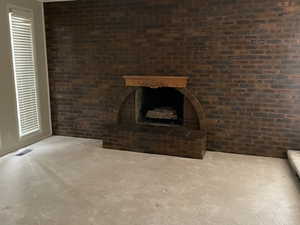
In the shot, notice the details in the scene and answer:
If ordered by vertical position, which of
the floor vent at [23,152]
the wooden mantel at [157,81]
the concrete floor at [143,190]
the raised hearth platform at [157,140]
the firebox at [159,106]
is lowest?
the concrete floor at [143,190]

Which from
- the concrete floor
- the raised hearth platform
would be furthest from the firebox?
the concrete floor

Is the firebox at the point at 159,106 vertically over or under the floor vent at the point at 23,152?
over

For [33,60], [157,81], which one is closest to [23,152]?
[33,60]

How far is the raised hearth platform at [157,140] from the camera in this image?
12.9 ft

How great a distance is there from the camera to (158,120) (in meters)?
4.76

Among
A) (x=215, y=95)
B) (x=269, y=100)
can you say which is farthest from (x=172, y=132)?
(x=269, y=100)

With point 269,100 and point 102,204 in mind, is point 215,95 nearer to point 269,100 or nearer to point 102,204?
point 269,100

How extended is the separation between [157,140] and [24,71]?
2.35m

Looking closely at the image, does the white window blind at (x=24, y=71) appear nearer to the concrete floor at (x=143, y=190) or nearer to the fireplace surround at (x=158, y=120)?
Result: the concrete floor at (x=143, y=190)

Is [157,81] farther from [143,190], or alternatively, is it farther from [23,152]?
[23,152]

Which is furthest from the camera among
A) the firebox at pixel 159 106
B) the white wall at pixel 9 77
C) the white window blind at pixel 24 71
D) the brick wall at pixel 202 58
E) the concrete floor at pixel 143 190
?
the firebox at pixel 159 106

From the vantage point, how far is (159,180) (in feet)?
10.7

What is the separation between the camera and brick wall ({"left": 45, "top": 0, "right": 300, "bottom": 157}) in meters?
3.75

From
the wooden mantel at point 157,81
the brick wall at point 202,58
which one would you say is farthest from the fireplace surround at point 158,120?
the brick wall at point 202,58
